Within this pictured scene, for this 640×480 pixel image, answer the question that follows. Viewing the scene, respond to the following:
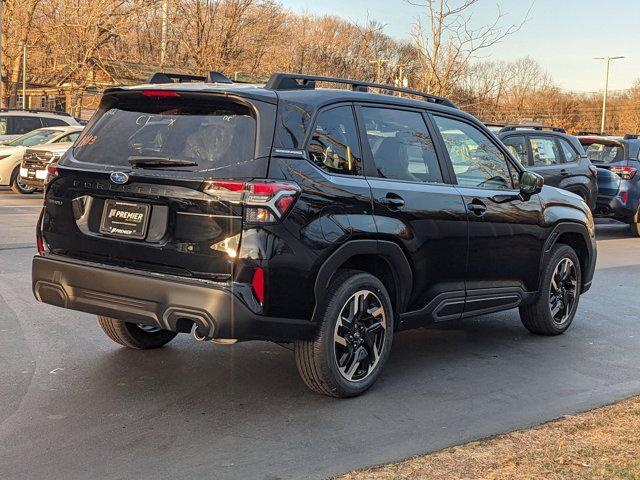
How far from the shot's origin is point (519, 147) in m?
13.8

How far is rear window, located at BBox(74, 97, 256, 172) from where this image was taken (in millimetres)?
4809

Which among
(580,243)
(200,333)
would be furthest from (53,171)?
(580,243)

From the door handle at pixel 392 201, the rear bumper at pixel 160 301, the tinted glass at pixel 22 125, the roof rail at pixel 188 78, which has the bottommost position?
the rear bumper at pixel 160 301

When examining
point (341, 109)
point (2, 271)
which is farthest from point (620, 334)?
point (2, 271)

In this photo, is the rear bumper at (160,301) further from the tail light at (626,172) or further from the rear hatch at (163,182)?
the tail light at (626,172)

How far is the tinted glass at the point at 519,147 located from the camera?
1372 centimetres

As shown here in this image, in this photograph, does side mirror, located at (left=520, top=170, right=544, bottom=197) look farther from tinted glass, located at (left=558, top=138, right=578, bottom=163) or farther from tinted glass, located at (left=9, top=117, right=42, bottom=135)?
tinted glass, located at (left=9, top=117, right=42, bottom=135)

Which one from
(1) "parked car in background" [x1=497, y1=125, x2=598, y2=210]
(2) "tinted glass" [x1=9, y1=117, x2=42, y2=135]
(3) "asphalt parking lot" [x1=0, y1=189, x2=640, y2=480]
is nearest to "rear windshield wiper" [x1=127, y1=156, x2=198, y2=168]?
(3) "asphalt parking lot" [x1=0, y1=189, x2=640, y2=480]

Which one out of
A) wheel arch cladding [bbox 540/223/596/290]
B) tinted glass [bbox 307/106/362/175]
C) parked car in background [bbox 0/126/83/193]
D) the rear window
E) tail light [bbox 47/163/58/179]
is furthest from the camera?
parked car in background [bbox 0/126/83/193]

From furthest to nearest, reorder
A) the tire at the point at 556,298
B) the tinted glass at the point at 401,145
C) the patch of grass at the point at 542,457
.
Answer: the tire at the point at 556,298 < the tinted glass at the point at 401,145 < the patch of grass at the point at 542,457

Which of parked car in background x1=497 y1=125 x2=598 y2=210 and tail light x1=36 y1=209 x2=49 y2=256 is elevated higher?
parked car in background x1=497 y1=125 x2=598 y2=210

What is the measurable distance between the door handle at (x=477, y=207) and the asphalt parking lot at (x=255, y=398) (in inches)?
43.4

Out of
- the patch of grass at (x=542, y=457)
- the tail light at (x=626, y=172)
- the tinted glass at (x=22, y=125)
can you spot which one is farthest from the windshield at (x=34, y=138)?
the patch of grass at (x=542, y=457)

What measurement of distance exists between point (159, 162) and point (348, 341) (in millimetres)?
1536
